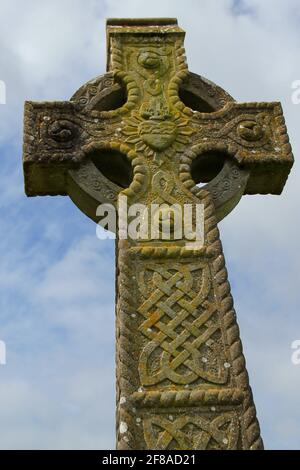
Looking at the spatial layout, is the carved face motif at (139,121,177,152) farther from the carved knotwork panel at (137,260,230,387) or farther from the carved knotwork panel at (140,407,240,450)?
the carved knotwork panel at (140,407,240,450)

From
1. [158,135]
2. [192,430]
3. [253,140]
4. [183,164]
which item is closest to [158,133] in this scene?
[158,135]

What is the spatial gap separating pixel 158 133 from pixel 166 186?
0.47 metres

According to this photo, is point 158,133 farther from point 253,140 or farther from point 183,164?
point 253,140

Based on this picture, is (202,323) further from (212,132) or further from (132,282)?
(212,132)

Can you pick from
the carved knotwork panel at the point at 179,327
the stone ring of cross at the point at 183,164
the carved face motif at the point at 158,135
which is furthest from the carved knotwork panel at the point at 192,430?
the carved face motif at the point at 158,135

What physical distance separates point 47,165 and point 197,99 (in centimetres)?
144

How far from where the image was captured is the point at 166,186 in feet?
16.7

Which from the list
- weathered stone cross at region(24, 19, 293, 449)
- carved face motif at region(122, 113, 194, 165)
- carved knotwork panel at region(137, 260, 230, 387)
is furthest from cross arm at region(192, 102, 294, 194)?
carved knotwork panel at region(137, 260, 230, 387)

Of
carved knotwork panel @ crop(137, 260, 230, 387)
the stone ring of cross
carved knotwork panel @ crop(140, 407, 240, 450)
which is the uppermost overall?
the stone ring of cross

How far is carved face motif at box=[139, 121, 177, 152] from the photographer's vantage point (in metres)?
5.26

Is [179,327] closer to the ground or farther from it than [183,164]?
closer to the ground

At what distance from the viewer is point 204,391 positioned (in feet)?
13.7

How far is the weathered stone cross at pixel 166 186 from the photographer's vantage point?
4121 millimetres

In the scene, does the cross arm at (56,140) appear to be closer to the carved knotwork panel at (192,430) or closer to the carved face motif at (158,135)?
the carved face motif at (158,135)
